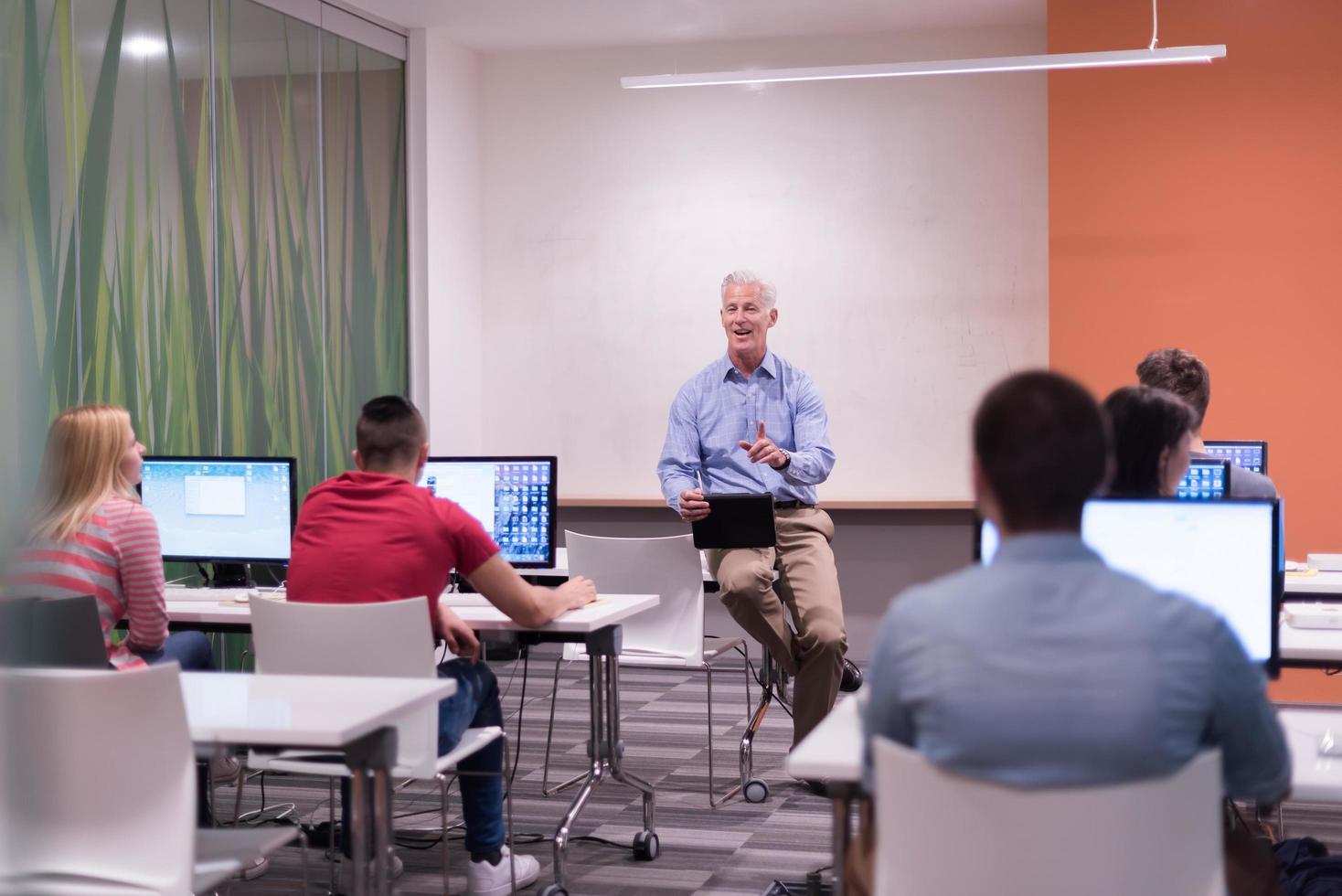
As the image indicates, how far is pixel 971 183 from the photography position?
22.0ft

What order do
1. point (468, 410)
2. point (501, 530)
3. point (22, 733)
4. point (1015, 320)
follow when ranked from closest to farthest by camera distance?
point (22, 733) < point (501, 530) < point (1015, 320) < point (468, 410)

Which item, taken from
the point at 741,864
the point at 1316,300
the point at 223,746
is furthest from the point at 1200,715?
the point at 1316,300

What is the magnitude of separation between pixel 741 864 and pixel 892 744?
7.59 ft

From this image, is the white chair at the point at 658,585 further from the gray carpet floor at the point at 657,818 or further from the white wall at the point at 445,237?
the white wall at the point at 445,237

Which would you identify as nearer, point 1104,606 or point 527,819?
point 1104,606

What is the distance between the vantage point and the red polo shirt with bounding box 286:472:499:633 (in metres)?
2.92

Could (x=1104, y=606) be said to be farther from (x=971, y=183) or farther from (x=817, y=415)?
(x=971, y=183)

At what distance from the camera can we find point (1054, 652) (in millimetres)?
1361

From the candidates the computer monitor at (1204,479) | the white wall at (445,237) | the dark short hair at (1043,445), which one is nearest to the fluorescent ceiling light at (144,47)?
the white wall at (445,237)

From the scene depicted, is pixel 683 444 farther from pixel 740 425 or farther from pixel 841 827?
pixel 841 827

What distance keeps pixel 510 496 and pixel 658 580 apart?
1.84 feet

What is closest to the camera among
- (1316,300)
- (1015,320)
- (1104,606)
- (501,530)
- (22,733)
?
(22,733)

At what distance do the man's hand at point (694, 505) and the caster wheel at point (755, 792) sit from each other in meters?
0.90

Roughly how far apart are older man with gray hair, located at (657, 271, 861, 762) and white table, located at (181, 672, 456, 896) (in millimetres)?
1909
